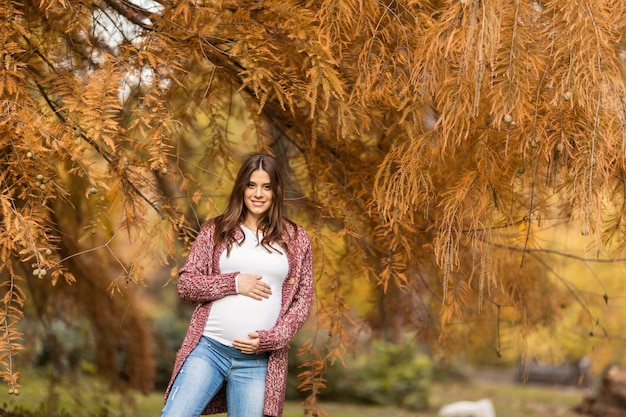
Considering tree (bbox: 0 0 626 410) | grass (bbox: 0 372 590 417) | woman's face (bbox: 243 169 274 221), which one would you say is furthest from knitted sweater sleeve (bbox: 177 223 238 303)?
grass (bbox: 0 372 590 417)

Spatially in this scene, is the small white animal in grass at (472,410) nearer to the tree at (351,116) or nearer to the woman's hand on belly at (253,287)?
the tree at (351,116)

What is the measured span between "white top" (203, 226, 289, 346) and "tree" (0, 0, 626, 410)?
1.57 feet

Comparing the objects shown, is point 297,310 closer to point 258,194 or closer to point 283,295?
point 283,295

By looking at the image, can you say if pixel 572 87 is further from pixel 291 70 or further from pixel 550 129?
pixel 291 70

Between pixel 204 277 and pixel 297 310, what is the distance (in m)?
0.39

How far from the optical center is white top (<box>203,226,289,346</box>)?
3.05m

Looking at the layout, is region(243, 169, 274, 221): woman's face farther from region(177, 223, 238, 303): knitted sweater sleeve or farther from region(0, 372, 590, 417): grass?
region(0, 372, 590, 417): grass

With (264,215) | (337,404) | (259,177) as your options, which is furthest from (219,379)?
(337,404)

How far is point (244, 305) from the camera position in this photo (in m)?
3.05

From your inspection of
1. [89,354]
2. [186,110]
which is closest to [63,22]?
[186,110]

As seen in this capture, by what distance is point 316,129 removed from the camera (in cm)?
393

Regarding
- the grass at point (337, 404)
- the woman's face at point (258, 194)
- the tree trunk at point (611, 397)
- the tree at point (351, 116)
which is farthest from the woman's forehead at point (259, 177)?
the tree trunk at point (611, 397)

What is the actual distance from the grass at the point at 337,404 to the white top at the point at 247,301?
9.65ft

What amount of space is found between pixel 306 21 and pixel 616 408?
8.53 meters
